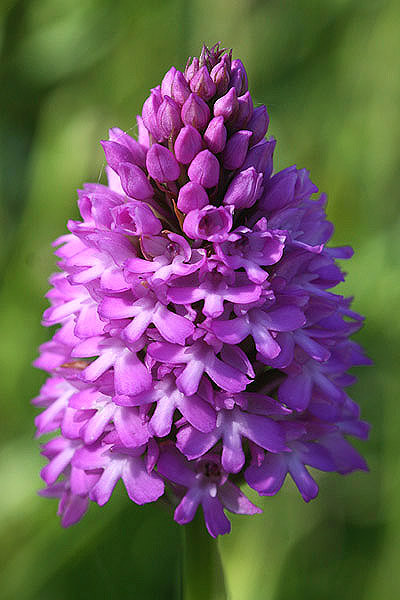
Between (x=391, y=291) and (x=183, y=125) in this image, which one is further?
(x=391, y=291)

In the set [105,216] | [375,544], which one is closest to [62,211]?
[105,216]

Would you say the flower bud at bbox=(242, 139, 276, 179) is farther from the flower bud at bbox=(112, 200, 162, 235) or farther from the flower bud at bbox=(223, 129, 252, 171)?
the flower bud at bbox=(112, 200, 162, 235)

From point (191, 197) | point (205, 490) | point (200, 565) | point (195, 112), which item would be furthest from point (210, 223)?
point (200, 565)

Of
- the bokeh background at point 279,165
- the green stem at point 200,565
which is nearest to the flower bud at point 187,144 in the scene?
the green stem at point 200,565

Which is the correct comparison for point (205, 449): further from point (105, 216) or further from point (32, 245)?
point (32, 245)

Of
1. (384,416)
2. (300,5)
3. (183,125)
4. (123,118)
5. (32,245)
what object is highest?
(300,5)

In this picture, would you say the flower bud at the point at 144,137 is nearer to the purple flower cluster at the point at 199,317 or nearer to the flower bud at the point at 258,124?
the purple flower cluster at the point at 199,317
